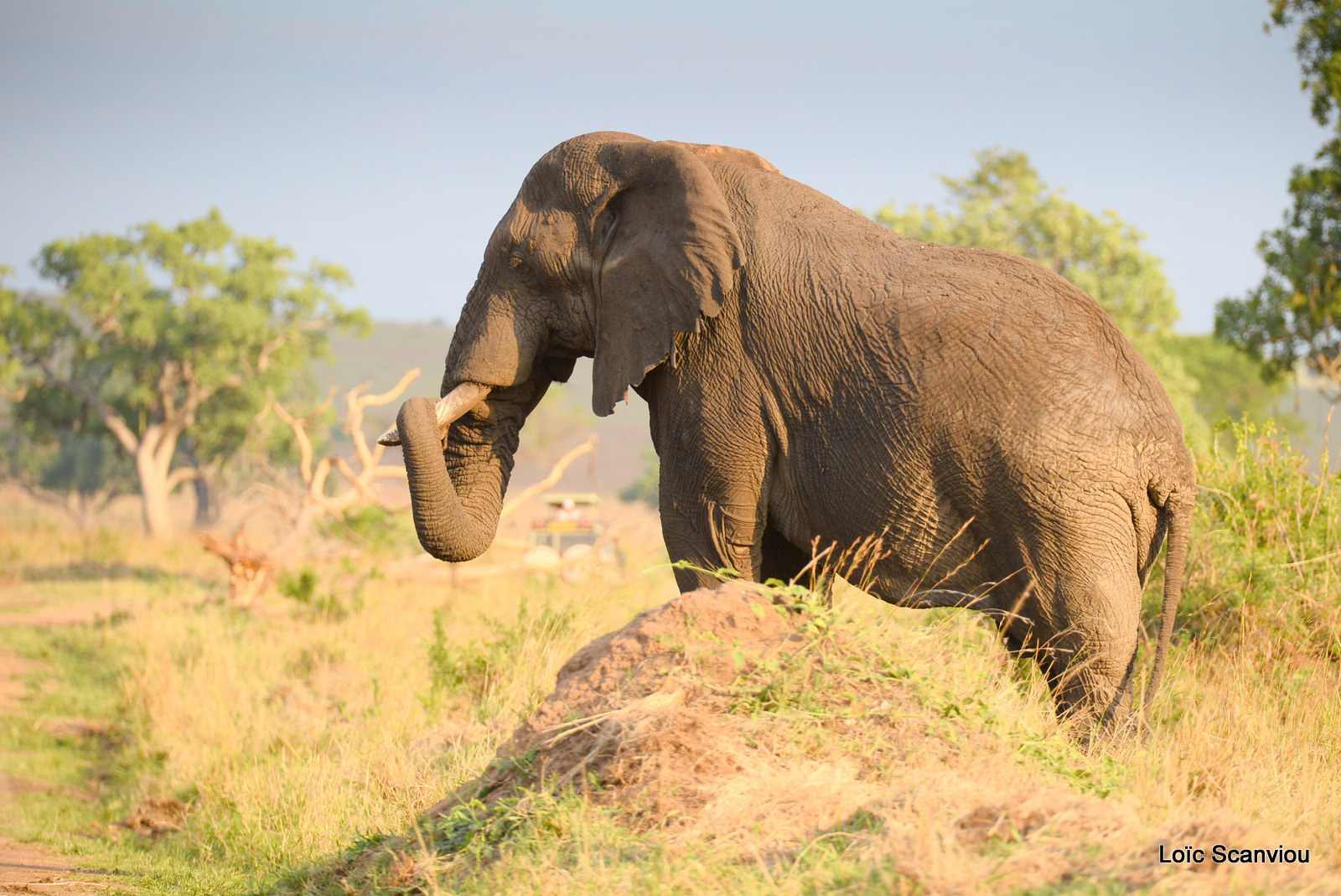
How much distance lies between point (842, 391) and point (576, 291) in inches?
61.7

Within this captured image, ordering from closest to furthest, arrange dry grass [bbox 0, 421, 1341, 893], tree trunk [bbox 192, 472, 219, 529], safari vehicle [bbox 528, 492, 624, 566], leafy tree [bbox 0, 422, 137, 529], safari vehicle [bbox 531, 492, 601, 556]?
1. dry grass [bbox 0, 421, 1341, 893]
2. safari vehicle [bbox 528, 492, 624, 566]
3. safari vehicle [bbox 531, 492, 601, 556]
4. tree trunk [bbox 192, 472, 219, 529]
5. leafy tree [bbox 0, 422, 137, 529]

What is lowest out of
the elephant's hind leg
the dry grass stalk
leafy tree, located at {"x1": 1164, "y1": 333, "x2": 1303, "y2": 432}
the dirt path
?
the dirt path

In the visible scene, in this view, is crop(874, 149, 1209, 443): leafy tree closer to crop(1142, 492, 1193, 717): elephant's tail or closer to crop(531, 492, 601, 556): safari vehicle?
crop(531, 492, 601, 556): safari vehicle

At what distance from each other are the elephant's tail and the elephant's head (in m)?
2.07

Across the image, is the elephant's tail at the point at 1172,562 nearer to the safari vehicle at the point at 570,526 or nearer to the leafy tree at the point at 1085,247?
the safari vehicle at the point at 570,526

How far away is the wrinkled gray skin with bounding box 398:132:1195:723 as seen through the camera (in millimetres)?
4586

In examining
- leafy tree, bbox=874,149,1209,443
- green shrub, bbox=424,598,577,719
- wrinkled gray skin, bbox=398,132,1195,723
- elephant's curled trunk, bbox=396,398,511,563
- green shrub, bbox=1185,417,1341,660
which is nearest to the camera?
wrinkled gray skin, bbox=398,132,1195,723

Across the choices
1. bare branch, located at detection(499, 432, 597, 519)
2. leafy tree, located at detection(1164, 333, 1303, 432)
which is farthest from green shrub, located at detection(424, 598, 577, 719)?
leafy tree, located at detection(1164, 333, 1303, 432)

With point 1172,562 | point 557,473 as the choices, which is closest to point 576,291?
point 1172,562

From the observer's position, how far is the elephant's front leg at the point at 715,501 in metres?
5.16

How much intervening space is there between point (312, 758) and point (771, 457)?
369 centimetres

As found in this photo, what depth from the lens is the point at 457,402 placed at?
230 inches

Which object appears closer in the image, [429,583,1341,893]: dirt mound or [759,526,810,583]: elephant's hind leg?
[429,583,1341,893]: dirt mound

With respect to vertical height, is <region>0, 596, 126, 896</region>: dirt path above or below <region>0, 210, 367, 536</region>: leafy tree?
below
